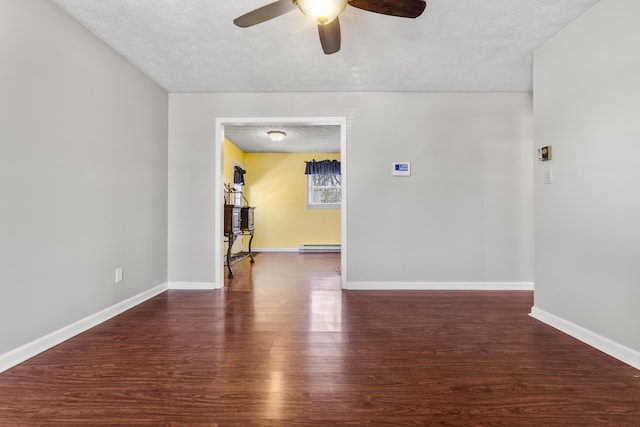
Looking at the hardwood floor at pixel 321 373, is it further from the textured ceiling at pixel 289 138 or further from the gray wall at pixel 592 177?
the textured ceiling at pixel 289 138

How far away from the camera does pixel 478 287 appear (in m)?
3.46

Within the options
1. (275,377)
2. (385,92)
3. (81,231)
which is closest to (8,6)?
(81,231)

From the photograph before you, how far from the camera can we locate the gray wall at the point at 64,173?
1755 millimetres

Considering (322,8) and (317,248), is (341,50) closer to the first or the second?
(322,8)

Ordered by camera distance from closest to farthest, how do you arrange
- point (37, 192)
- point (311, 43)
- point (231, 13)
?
1. point (37, 192)
2. point (231, 13)
3. point (311, 43)

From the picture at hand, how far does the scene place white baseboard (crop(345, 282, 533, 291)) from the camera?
3.45m

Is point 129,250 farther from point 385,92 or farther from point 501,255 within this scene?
point 501,255

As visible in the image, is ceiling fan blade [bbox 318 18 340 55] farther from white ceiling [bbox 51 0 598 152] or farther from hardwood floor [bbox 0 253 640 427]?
hardwood floor [bbox 0 253 640 427]

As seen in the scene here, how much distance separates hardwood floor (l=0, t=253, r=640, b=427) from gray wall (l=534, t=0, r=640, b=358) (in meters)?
0.30

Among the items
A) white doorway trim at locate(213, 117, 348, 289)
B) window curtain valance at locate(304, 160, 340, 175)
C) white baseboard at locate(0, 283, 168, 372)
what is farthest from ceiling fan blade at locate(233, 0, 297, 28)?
window curtain valance at locate(304, 160, 340, 175)

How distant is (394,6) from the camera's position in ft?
5.65

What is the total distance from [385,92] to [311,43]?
1.30m

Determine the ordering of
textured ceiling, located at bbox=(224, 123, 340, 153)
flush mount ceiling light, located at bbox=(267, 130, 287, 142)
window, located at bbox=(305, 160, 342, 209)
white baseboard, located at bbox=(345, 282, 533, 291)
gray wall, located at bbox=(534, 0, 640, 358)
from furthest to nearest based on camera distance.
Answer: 1. window, located at bbox=(305, 160, 342, 209)
2. flush mount ceiling light, located at bbox=(267, 130, 287, 142)
3. textured ceiling, located at bbox=(224, 123, 340, 153)
4. white baseboard, located at bbox=(345, 282, 533, 291)
5. gray wall, located at bbox=(534, 0, 640, 358)

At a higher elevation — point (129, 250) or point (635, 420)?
point (129, 250)
